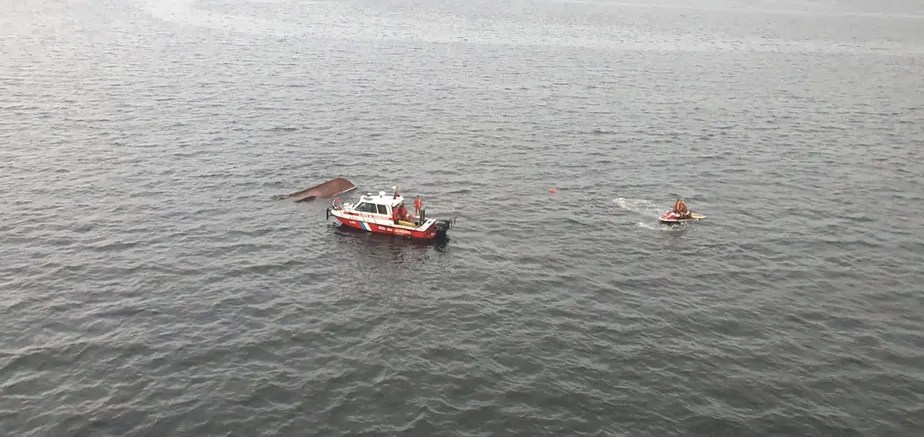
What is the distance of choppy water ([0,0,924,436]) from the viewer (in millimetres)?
34344

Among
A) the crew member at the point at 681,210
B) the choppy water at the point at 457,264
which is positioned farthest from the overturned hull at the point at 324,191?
the crew member at the point at 681,210

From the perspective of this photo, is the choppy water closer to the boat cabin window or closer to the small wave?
the small wave

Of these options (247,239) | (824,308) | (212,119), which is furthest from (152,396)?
(212,119)

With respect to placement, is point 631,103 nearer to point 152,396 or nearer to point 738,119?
point 738,119

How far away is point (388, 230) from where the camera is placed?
53.7 m

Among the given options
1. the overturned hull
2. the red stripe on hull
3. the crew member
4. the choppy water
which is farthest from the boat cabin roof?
the crew member

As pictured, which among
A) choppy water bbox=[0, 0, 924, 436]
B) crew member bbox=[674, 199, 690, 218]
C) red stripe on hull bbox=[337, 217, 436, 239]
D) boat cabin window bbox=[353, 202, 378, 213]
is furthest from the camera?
crew member bbox=[674, 199, 690, 218]

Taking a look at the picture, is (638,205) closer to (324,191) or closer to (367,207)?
(367,207)

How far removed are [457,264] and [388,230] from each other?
7.54 metres

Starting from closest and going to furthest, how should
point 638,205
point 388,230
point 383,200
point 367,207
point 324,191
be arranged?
point 383,200
point 367,207
point 388,230
point 638,205
point 324,191

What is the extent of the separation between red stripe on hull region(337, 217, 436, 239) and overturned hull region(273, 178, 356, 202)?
708 cm

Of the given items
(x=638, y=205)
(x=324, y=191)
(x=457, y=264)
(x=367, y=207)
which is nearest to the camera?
(x=457, y=264)

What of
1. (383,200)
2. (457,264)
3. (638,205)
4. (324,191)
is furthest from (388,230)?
(638,205)

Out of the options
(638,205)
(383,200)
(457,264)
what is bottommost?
(457,264)
